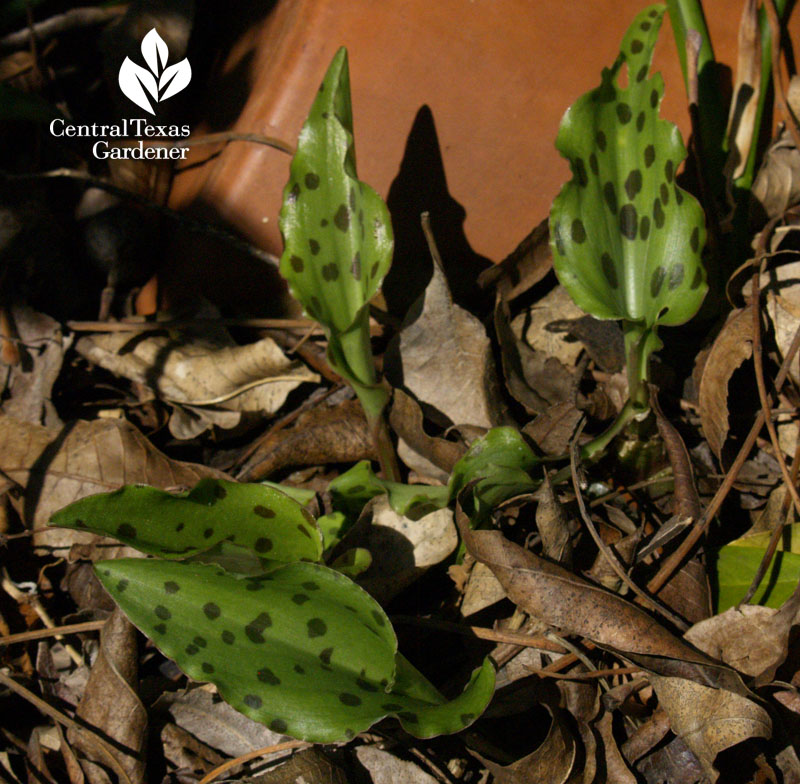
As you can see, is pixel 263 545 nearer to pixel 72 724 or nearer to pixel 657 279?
pixel 72 724

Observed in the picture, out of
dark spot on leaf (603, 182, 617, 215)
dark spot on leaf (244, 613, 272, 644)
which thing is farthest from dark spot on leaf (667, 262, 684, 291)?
dark spot on leaf (244, 613, 272, 644)

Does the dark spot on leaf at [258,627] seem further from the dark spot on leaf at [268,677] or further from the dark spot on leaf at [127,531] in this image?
the dark spot on leaf at [127,531]

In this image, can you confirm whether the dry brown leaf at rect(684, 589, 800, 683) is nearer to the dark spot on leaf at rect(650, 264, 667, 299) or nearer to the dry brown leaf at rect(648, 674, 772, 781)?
the dry brown leaf at rect(648, 674, 772, 781)

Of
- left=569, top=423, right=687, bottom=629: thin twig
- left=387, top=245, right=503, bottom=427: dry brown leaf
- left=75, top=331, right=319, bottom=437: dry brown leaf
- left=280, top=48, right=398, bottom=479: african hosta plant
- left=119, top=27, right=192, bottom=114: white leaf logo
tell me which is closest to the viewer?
left=569, top=423, right=687, bottom=629: thin twig

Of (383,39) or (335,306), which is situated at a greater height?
(383,39)

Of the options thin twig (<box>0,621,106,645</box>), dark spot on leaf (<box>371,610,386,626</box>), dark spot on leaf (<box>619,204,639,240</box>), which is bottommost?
thin twig (<box>0,621,106,645</box>)

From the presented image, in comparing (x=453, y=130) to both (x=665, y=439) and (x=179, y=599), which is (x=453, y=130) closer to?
(x=665, y=439)

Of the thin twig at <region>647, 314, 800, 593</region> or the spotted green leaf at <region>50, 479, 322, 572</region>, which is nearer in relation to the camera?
the spotted green leaf at <region>50, 479, 322, 572</region>

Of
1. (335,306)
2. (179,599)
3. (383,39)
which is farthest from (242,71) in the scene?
(179,599)
